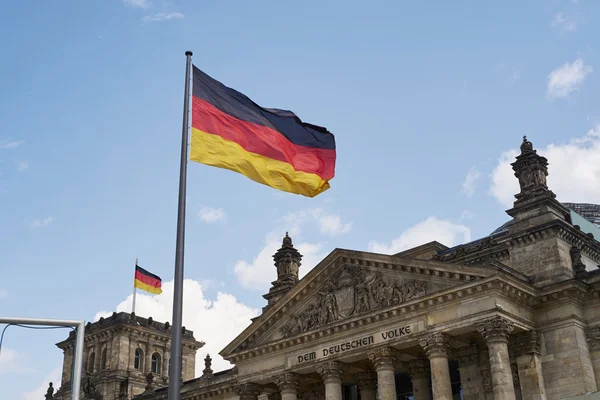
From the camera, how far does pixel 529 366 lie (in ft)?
114

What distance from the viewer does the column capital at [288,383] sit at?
135 feet

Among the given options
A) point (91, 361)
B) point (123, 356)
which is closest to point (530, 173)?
point (123, 356)

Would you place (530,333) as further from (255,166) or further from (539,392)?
(255,166)

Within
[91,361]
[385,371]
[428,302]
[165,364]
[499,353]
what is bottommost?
[499,353]

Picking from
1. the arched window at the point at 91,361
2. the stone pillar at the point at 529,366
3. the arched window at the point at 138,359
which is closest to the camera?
the stone pillar at the point at 529,366

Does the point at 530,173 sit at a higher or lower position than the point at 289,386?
higher

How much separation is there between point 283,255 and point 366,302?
12.2 m

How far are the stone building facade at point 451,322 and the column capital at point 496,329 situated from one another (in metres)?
0.07

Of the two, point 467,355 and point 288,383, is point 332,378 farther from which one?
point 467,355

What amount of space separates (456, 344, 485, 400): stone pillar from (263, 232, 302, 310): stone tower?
563 inches

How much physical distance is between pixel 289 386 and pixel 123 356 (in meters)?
31.1

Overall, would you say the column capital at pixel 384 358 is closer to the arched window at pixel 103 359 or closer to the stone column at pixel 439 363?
the stone column at pixel 439 363

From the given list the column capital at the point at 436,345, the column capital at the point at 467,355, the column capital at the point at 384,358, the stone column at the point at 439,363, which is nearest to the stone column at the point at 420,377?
the column capital at the point at 467,355

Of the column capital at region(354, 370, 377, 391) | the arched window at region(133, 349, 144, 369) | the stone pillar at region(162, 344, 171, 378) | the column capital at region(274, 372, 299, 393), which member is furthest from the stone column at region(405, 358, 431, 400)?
the arched window at region(133, 349, 144, 369)
